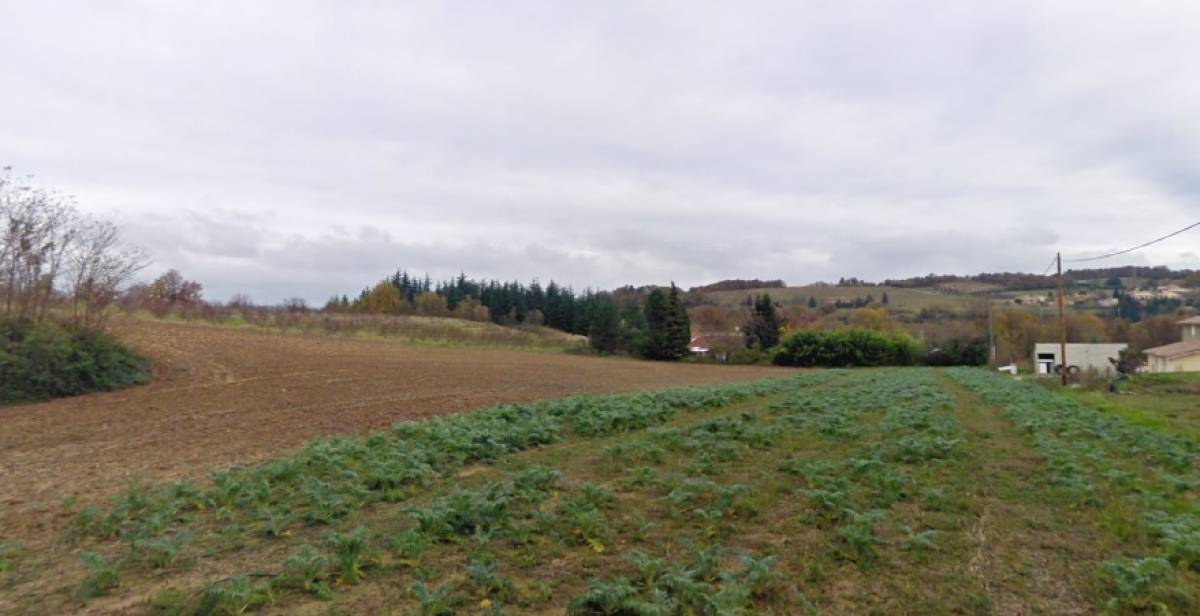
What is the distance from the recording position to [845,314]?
423 feet

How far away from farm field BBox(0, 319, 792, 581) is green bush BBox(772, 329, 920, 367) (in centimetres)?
4087

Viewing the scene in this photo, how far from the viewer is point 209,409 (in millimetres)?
17188

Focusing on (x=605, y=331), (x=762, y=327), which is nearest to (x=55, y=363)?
(x=605, y=331)

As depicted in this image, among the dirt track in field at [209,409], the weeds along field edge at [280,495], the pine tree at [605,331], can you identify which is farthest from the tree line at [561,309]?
the weeds along field edge at [280,495]

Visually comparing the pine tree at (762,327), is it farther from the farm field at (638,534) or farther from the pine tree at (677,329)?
the farm field at (638,534)

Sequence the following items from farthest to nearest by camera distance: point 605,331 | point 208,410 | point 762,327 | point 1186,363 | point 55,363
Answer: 1. point 762,327
2. point 605,331
3. point 1186,363
4. point 55,363
5. point 208,410

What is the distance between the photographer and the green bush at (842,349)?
2785 inches

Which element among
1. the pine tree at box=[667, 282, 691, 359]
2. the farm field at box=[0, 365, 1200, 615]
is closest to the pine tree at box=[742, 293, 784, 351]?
the pine tree at box=[667, 282, 691, 359]

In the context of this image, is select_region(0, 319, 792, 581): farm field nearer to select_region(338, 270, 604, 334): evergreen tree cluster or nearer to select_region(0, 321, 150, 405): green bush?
select_region(0, 321, 150, 405): green bush

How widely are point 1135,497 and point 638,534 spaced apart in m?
6.52

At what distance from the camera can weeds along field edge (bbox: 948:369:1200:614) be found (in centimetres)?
529

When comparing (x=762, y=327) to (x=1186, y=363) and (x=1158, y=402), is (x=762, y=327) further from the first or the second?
(x=1158, y=402)

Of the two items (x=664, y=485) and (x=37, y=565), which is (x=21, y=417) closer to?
(x=37, y=565)

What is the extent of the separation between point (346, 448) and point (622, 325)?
63108mm
